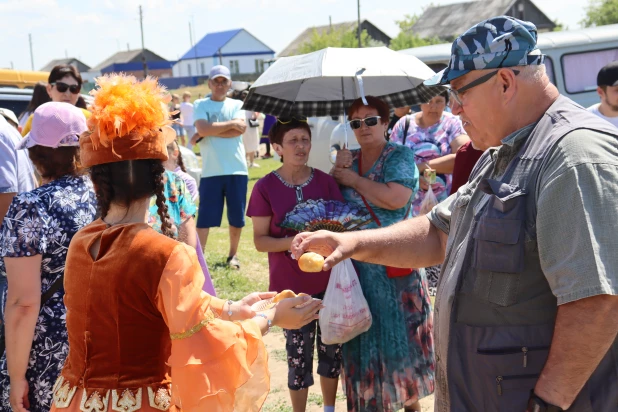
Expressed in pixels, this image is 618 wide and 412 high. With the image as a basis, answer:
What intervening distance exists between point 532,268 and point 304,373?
2.50m

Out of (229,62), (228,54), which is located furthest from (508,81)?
(228,54)

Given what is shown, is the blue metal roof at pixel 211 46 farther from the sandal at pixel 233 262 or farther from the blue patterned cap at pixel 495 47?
the blue patterned cap at pixel 495 47

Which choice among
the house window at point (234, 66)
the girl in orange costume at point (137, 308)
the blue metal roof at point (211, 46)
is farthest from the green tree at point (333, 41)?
the girl in orange costume at point (137, 308)

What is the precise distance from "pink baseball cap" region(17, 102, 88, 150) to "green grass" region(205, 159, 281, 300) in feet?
12.8

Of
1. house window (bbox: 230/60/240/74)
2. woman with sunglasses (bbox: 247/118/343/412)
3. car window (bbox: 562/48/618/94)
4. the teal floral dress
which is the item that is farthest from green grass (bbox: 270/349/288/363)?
house window (bbox: 230/60/240/74)

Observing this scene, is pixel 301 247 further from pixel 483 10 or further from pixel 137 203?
pixel 483 10

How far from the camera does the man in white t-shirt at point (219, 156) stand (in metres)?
7.84

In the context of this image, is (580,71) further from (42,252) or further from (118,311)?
(118,311)

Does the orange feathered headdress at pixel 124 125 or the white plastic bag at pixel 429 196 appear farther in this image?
the white plastic bag at pixel 429 196

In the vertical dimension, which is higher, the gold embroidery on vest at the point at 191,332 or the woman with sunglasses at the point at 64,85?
the woman with sunglasses at the point at 64,85

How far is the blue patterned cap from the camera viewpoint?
6.78 ft

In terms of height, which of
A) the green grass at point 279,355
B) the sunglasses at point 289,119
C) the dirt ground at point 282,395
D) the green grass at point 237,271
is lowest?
the dirt ground at point 282,395

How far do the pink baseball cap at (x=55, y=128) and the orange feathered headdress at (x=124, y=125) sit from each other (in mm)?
621

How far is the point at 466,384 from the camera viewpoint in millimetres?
2100
